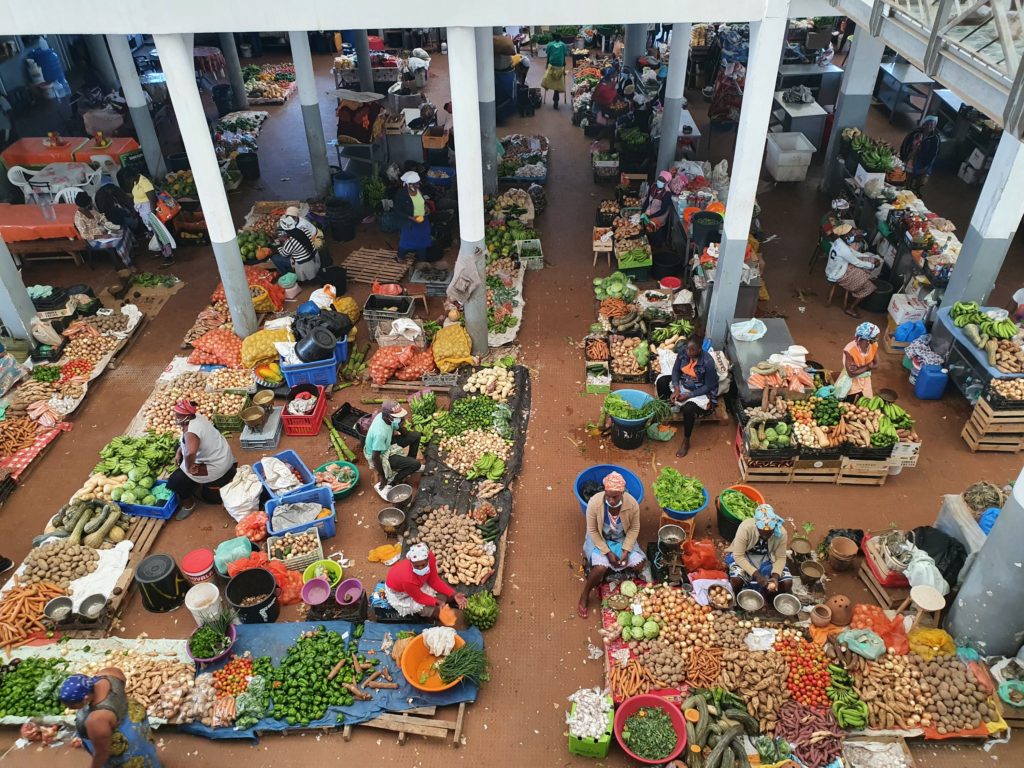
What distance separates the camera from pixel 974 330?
9.91 metres

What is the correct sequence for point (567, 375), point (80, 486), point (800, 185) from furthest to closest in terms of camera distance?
1. point (800, 185)
2. point (567, 375)
3. point (80, 486)

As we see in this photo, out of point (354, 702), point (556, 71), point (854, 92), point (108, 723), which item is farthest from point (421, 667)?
point (556, 71)

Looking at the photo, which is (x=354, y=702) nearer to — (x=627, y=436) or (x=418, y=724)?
(x=418, y=724)

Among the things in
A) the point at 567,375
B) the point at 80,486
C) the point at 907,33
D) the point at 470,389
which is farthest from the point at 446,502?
the point at 907,33

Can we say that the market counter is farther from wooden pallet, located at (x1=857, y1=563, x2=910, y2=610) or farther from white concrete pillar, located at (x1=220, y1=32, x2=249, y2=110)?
white concrete pillar, located at (x1=220, y1=32, x2=249, y2=110)

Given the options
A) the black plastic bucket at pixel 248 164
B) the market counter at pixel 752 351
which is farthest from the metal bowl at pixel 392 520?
the black plastic bucket at pixel 248 164

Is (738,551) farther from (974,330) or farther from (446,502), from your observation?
(974,330)

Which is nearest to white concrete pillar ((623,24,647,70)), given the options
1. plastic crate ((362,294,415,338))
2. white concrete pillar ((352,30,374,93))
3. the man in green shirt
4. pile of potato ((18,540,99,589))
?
the man in green shirt

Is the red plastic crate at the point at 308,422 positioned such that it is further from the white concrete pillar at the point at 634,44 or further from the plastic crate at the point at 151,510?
the white concrete pillar at the point at 634,44

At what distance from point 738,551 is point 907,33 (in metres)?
5.57

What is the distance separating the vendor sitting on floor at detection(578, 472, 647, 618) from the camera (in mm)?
7781

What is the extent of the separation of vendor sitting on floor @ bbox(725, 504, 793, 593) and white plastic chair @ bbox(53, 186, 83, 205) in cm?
1425

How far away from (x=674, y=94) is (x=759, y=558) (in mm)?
10292

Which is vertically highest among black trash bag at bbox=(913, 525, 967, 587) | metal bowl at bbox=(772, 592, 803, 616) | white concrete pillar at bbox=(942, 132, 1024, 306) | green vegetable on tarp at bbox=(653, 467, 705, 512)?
white concrete pillar at bbox=(942, 132, 1024, 306)
